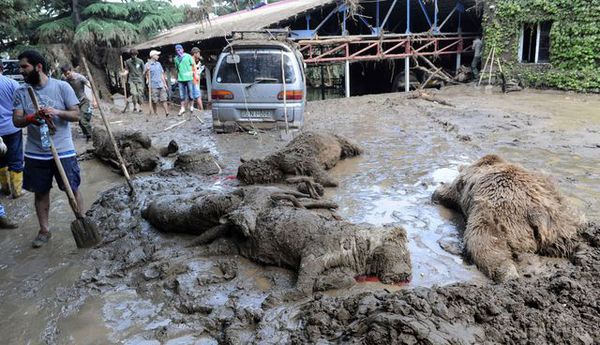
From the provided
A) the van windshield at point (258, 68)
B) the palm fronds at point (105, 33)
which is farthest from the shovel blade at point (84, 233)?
the palm fronds at point (105, 33)

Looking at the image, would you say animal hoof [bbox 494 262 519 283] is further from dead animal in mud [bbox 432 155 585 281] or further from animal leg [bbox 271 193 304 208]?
animal leg [bbox 271 193 304 208]

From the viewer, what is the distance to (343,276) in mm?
3277

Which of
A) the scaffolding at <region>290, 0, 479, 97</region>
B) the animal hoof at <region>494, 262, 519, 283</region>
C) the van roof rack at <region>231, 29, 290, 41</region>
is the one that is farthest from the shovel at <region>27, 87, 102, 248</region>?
the scaffolding at <region>290, 0, 479, 97</region>

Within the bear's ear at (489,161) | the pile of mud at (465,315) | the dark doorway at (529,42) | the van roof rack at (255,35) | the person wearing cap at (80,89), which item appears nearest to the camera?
the pile of mud at (465,315)

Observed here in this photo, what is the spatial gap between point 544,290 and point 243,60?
23.1 feet

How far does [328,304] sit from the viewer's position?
9.05 feet

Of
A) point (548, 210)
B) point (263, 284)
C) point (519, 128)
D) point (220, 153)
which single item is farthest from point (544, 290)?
point (519, 128)

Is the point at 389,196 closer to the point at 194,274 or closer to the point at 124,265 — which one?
the point at 194,274

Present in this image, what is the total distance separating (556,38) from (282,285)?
18351mm

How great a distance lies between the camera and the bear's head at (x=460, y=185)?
182 inches

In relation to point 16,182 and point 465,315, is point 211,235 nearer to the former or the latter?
point 465,315

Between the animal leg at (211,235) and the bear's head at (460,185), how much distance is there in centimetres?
261

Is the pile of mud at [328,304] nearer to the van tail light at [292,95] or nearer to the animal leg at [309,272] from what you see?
the animal leg at [309,272]

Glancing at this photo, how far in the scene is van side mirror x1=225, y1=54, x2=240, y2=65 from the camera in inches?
331
